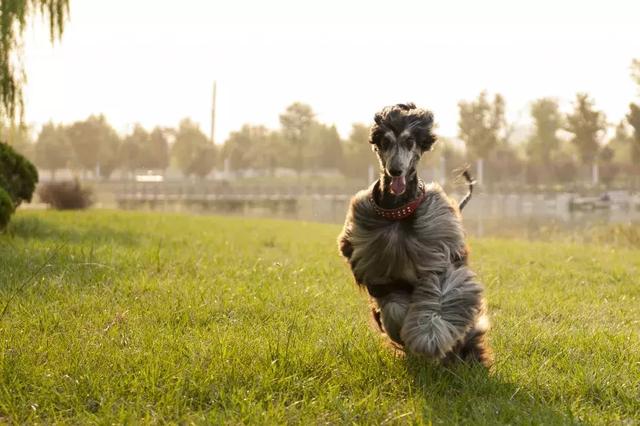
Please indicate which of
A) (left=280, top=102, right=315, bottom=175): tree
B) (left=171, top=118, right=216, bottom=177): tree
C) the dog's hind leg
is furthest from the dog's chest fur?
(left=280, top=102, right=315, bottom=175): tree

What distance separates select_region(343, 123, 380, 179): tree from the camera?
243 feet

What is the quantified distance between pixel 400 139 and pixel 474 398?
1.42 m

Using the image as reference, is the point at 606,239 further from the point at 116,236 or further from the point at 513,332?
the point at 513,332

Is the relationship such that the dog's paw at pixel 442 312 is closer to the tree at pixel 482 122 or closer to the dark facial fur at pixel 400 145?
the dark facial fur at pixel 400 145

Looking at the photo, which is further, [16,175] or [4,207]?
[16,175]

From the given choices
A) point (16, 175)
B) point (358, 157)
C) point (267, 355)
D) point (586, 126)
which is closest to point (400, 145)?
point (267, 355)

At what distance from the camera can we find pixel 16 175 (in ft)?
38.9

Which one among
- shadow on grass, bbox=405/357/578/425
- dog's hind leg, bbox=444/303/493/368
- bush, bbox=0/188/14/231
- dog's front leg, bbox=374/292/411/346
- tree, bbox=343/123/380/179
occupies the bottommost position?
shadow on grass, bbox=405/357/578/425

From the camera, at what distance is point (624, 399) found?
11.5 ft

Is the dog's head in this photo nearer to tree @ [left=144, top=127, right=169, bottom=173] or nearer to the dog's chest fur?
the dog's chest fur

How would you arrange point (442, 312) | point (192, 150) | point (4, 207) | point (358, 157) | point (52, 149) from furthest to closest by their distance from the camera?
point (192, 150) → point (358, 157) → point (52, 149) → point (4, 207) → point (442, 312)

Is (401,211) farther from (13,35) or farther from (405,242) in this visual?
(13,35)

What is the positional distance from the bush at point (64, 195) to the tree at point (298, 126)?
2054 inches

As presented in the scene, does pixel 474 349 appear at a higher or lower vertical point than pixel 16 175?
lower
